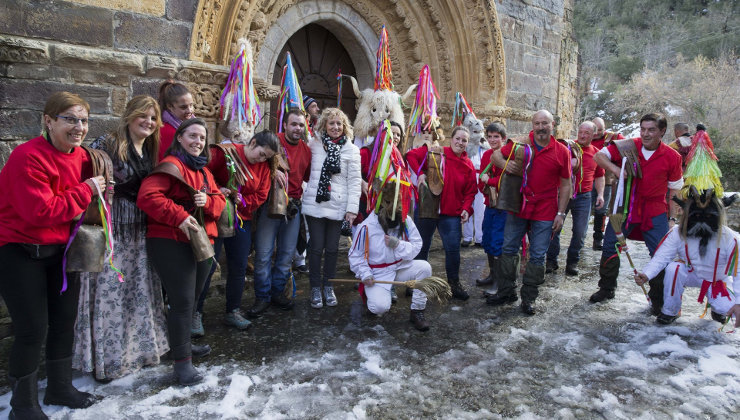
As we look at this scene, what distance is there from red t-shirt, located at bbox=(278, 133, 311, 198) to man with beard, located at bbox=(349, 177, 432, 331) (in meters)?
0.66

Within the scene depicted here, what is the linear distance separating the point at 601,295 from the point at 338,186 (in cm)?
274

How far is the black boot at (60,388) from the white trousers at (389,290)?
1974mm

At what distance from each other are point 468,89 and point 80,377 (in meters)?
6.21

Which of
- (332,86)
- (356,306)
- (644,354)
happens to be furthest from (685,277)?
(332,86)

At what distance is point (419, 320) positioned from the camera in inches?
145

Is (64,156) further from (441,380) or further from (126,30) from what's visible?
(441,380)

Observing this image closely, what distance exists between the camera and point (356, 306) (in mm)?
4152

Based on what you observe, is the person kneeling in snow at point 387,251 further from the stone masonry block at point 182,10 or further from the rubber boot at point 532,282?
the stone masonry block at point 182,10

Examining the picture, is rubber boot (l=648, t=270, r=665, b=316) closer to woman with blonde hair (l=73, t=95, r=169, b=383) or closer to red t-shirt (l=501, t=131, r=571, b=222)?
red t-shirt (l=501, t=131, r=571, b=222)

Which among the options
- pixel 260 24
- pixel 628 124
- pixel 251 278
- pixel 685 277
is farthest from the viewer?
pixel 628 124

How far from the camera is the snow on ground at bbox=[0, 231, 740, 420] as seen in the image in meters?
2.57

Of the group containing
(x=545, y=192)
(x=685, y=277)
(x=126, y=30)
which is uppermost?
(x=126, y=30)

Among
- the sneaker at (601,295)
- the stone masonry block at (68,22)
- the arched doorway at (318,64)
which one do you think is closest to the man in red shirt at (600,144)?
the sneaker at (601,295)

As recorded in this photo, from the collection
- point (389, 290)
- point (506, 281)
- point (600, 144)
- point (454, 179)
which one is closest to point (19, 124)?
point (389, 290)
